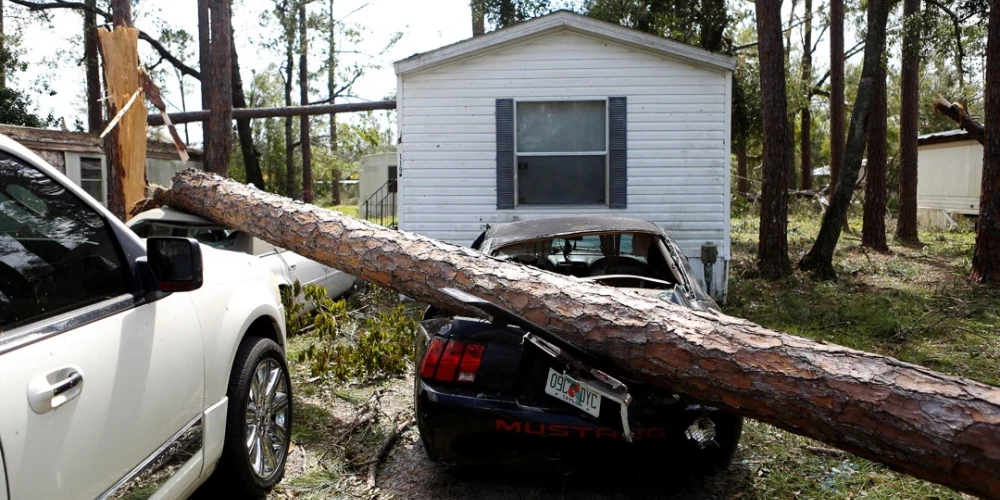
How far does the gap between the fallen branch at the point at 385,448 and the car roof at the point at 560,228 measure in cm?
131

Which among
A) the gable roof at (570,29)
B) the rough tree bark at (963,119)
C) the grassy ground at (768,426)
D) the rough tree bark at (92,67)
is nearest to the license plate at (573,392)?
the grassy ground at (768,426)

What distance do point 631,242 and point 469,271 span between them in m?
1.57

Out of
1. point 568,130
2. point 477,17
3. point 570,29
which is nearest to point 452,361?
point 568,130

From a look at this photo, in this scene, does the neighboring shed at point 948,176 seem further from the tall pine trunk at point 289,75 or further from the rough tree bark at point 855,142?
the tall pine trunk at point 289,75

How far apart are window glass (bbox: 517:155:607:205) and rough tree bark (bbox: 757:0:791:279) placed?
99.6 inches

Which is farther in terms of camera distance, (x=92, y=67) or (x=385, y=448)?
(x=92, y=67)

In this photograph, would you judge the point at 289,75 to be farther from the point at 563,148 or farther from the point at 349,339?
the point at 349,339

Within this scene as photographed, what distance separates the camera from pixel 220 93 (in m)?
11.1

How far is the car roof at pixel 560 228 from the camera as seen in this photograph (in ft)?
17.9

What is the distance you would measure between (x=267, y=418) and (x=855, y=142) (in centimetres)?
987

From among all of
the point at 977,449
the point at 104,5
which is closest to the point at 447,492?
the point at 977,449

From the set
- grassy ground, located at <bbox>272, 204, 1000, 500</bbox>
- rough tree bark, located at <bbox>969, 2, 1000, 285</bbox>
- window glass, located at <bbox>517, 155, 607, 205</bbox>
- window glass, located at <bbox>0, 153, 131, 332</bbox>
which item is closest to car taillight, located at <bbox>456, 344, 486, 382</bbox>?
grassy ground, located at <bbox>272, 204, 1000, 500</bbox>

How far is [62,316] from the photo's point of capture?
2393 mm

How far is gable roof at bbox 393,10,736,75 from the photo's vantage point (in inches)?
387
